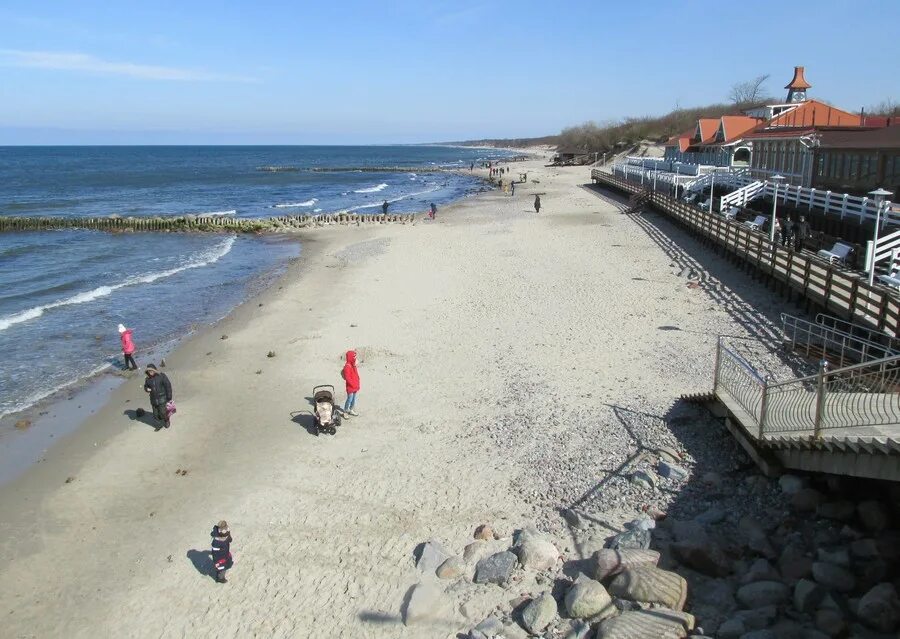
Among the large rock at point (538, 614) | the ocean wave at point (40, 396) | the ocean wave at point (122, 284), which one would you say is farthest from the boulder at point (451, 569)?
the ocean wave at point (122, 284)

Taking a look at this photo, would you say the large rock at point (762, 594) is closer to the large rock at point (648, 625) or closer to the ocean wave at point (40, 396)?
the large rock at point (648, 625)

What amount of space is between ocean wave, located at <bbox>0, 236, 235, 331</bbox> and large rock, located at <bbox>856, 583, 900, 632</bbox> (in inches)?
894

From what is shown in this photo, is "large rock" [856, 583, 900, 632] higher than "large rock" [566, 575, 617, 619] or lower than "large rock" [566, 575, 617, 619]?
higher

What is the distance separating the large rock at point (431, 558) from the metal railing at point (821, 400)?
4.77 meters

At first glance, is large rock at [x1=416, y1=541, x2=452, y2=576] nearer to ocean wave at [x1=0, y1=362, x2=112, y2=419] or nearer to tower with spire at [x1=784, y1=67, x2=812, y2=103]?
ocean wave at [x1=0, y1=362, x2=112, y2=419]

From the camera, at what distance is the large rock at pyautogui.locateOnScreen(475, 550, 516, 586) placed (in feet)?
26.3

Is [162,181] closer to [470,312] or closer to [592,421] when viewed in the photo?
[470,312]

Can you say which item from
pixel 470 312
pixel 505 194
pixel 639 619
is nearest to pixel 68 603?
pixel 639 619

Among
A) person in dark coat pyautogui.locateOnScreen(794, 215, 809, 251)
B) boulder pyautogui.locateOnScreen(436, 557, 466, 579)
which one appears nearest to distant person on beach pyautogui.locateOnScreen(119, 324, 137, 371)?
boulder pyautogui.locateOnScreen(436, 557, 466, 579)

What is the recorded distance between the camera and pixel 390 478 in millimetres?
10844

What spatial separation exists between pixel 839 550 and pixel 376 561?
17.7 ft

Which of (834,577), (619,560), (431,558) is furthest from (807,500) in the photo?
(431,558)

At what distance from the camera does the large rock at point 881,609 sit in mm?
6457

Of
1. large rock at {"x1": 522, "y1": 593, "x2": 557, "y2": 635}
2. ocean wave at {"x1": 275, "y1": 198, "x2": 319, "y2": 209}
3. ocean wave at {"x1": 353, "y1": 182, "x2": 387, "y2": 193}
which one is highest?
ocean wave at {"x1": 353, "y1": 182, "x2": 387, "y2": 193}
